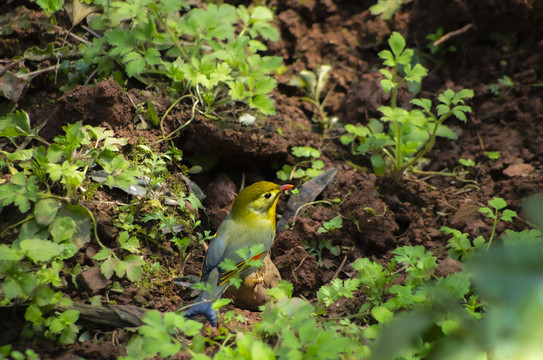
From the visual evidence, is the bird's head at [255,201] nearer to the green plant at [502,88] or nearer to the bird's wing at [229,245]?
the bird's wing at [229,245]

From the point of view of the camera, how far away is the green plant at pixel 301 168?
15.2 ft

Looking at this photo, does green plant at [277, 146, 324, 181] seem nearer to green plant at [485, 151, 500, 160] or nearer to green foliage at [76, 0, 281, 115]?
green foliage at [76, 0, 281, 115]

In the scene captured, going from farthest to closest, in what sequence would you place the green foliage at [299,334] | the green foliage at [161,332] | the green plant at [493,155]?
1. the green plant at [493,155]
2. the green foliage at [299,334]
3. the green foliage at [161,332]

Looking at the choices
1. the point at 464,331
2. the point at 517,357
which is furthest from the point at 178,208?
the point at 517,357

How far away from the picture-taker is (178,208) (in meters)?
4.09

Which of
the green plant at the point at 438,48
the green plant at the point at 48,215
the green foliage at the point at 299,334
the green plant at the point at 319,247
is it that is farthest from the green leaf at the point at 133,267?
the green plant at the point at 438,48

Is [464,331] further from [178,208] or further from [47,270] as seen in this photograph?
[178,208]

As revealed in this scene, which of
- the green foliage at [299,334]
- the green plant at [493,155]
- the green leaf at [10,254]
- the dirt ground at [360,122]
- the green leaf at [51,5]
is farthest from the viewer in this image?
the green plant at [493,155]

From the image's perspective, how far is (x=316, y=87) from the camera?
5.41 meters

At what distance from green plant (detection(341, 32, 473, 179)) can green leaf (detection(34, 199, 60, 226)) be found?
2477mm

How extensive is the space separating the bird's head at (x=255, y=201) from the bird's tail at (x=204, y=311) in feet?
3.24

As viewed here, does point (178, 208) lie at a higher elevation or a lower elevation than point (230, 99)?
lower

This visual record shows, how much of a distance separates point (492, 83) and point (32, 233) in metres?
4.39

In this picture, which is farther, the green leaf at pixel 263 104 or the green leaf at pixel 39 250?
the green leaf at pixel 263 104
